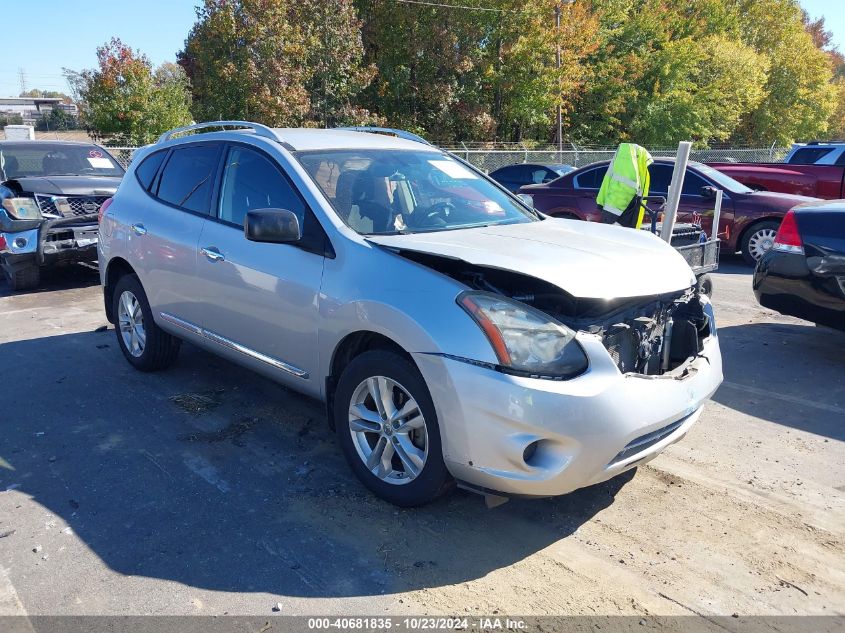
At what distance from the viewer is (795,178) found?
38.4 feet

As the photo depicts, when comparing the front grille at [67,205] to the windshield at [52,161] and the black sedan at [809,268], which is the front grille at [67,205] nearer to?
the windshield at [52,161]

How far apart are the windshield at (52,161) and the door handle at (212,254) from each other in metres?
6.22

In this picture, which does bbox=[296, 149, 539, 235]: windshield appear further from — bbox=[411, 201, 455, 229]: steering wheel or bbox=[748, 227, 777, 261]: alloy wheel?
bbox=[748, 227, 777, 261]: alloy wheel

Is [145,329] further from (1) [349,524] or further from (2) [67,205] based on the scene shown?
(2) [67,205]

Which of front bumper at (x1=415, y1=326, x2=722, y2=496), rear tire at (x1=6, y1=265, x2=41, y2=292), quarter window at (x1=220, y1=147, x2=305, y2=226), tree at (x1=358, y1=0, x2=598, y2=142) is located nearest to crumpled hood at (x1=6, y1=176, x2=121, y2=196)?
rear tire at (x1=6, y1=265, x2=41, y2=292)

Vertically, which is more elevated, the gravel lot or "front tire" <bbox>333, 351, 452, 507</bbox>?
"front tire" <bbox>333, 351, 452, 507</bbox>

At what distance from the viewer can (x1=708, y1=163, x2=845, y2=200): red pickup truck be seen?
37.7 feet

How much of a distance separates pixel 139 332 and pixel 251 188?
1.94 meters

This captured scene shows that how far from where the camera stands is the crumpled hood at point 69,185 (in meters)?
8.66

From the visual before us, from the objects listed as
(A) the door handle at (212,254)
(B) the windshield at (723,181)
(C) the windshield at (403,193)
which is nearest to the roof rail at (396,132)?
(C) the windshield at (403,193)

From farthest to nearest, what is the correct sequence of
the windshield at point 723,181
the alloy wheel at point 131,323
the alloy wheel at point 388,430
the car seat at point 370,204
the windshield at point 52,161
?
the windshield at point 723,181 → the windshield at point 52,161 → the alloy wheel at point 131,323 → the car seat at point 370,204 → the alloy wheel at point 388,430

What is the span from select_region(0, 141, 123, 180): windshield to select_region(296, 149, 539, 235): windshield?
22.6ft

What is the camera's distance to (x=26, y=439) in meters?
4.36

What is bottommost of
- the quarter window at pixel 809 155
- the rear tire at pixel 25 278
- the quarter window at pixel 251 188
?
the rear tire at pixel 25 278
